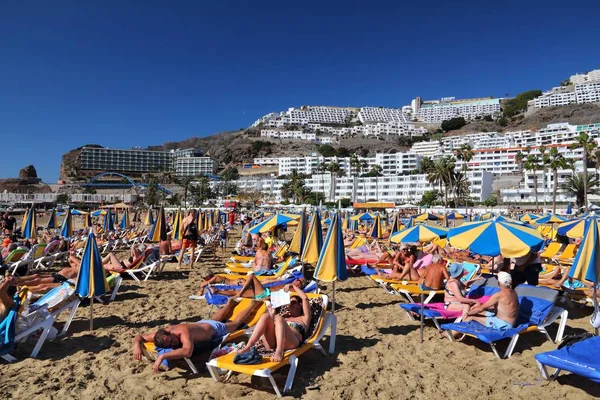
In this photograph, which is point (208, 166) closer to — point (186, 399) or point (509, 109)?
point (509, 109)

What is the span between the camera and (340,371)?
14.3ft

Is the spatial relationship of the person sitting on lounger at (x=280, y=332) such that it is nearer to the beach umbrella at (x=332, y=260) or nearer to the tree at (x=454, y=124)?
the beach umbrella at (x=332, y=260)

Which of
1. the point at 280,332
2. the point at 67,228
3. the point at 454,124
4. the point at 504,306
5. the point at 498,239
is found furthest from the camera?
the point at 454,124

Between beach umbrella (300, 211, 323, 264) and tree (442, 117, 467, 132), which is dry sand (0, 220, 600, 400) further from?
tree (442, 117, 467, 132)

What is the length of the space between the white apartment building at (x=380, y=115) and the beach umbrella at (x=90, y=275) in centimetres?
17778

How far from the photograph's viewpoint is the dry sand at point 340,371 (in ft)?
12.6

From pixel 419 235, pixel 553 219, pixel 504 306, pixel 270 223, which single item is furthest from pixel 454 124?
pixel 504 306

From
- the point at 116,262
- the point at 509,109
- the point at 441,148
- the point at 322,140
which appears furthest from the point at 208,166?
the point at 116,262

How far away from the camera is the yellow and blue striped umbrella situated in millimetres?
5367

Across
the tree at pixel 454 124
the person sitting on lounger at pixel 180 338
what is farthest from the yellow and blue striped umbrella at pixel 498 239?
the tree at pixel 454 124

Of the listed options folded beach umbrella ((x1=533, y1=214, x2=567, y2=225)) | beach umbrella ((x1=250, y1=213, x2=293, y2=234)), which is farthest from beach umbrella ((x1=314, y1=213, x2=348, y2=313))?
folded beach umbrella ((x1=533, y1=214, x2=567, y2=225))

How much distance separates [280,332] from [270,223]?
655 centimetres

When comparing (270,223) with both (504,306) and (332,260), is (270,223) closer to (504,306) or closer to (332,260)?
(332,260)

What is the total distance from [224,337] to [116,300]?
12.4 ft
